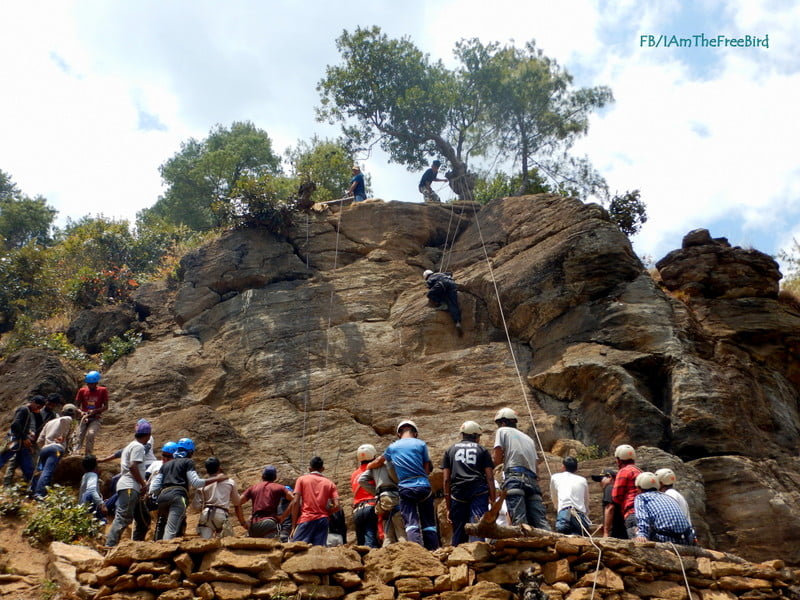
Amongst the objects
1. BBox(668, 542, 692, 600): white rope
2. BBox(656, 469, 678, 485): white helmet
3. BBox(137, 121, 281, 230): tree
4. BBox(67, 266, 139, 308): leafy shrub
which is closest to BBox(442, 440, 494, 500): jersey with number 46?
BBox(668, 542, 692, 600): white rope

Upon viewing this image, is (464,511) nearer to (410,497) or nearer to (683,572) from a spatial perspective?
(410,497)

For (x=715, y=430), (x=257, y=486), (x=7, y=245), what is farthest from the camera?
(x=7, y=245)

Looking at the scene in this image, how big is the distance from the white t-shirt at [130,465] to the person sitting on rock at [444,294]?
7222 mm

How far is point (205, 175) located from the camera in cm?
3175

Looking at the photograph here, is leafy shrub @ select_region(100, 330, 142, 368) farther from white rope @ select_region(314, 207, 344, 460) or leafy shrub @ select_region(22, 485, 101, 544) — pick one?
leafy shrub @ select_region(22, 485, 101, 544)

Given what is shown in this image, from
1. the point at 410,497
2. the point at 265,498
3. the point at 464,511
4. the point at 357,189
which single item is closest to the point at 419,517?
the point at 410,497

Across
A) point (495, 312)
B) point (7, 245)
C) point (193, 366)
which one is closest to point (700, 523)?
point (495, 312)

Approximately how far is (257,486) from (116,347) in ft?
25.8

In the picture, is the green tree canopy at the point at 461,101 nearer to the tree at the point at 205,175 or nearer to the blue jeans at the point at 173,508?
the tree at the point at 205,175

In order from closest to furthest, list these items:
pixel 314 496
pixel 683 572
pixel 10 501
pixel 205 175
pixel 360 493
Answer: pixel 683 572 < pixel 314 496 < pixel 360 493 < pixel 10 501 < pixel 205 175

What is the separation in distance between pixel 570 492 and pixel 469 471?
144cm

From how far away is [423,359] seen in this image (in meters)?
15.7

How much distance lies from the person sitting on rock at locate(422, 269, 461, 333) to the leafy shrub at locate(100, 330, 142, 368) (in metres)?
6.62

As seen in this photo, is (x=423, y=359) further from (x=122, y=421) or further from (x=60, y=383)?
(x=60, y=383)
